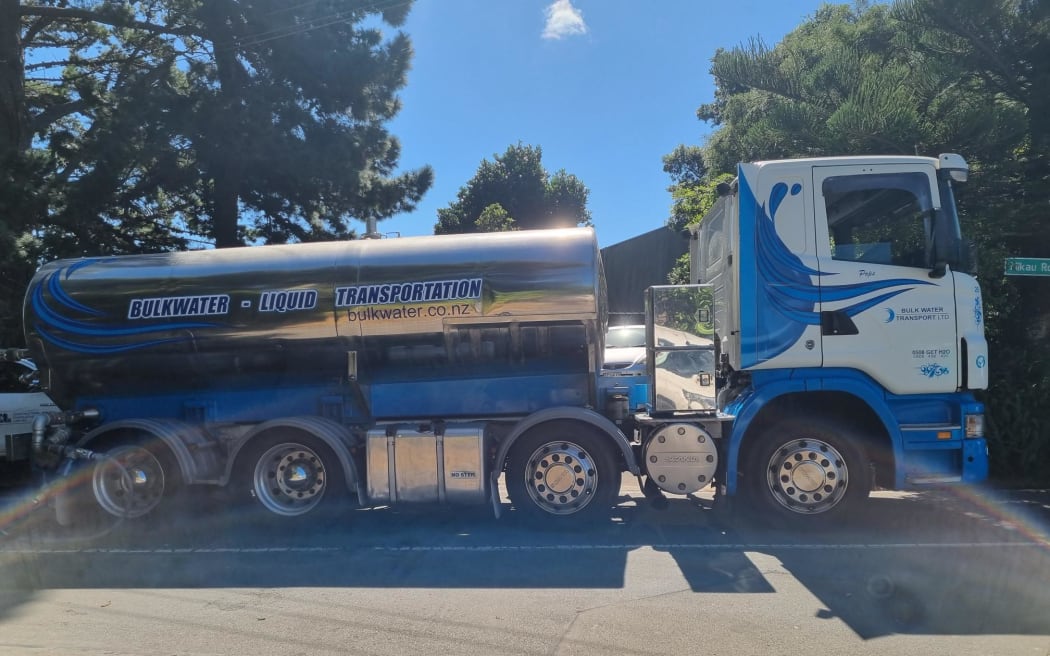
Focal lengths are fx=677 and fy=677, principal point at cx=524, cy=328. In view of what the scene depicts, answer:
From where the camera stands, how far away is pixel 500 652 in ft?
12.7

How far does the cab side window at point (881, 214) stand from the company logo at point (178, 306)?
227 inches

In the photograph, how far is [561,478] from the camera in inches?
245

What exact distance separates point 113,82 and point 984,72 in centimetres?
1483

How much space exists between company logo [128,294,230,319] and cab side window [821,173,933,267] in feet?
19.0

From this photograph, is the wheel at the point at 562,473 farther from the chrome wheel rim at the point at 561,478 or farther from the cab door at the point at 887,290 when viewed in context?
the cab door at the point at 887,290

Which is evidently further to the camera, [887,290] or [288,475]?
[288,475]

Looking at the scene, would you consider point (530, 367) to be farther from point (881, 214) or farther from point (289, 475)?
point (881, 214)

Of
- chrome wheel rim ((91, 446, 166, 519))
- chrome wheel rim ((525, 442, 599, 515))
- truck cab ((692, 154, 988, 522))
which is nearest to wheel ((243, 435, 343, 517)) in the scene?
chrome wheel rim ((91, 446, 166, 519))

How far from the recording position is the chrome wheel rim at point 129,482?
6.70 m

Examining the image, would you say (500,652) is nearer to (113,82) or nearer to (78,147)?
(78,147)

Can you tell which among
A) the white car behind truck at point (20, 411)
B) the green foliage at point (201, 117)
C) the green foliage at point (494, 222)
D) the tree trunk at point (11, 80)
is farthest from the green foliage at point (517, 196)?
the white car behind truck at point (20, 411)

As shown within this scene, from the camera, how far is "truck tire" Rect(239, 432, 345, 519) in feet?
21.4

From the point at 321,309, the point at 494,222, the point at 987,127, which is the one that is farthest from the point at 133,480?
the point at 494,222

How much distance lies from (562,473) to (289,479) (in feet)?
8.81
